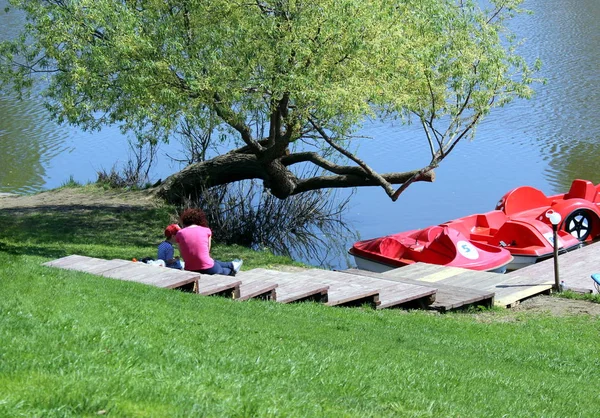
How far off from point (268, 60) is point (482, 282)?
498 cm

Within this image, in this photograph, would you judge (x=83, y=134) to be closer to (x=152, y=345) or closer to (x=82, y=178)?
(x=82, y=178)

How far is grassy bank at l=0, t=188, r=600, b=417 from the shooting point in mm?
4734

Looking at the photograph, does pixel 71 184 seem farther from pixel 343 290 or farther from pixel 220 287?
pixel 220 287

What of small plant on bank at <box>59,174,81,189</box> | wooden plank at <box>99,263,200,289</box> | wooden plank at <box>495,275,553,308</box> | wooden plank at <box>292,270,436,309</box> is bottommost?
wooden plank at <box>495,275,553,308</box>

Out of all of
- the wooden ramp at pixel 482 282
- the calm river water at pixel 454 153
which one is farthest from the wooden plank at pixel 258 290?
the calm river water at pixel 454 153

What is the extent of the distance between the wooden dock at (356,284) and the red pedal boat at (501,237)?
1558 millimetres

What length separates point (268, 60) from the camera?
14.6 meters

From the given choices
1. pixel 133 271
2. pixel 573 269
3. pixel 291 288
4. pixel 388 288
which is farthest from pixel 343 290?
pixel 573 269

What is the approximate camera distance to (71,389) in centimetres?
454

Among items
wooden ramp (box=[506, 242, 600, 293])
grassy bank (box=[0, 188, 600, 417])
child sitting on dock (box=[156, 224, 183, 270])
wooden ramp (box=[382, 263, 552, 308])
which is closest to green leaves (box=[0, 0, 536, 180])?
wooden ramp (box=[382, 263, 552, 308])

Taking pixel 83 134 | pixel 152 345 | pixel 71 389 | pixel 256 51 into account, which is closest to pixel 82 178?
pixel 83 134

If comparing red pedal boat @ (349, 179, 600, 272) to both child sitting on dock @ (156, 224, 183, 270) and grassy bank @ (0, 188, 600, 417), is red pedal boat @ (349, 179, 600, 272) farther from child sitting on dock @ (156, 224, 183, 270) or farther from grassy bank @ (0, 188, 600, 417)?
child sitting on dock @ (156, 224, 183, 270)

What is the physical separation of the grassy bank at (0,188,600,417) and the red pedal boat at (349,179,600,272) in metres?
4.56

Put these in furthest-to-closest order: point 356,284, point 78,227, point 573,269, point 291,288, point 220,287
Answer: point 78,227
point 573,269
point 356,284
point 291,288
point 220,287
